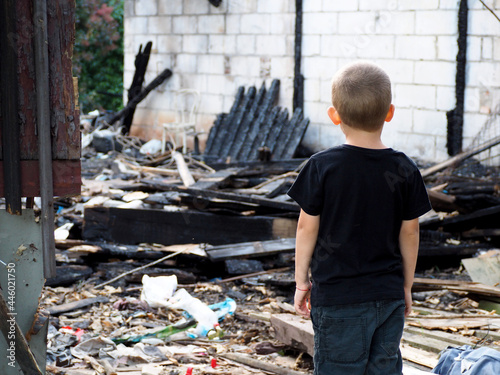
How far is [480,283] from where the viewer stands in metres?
5.41

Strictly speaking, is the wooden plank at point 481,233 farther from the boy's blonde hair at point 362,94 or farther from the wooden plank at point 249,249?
the boy's blonde hair at point 362,94

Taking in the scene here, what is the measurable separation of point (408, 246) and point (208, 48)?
10.9 metres

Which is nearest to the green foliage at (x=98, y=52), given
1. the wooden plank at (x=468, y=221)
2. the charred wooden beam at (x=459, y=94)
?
the charred wooden beam at (x=459, y=94)

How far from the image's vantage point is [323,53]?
37.3 feet

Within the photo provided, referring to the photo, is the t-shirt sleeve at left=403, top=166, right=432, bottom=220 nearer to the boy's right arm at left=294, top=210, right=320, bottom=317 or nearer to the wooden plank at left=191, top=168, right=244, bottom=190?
the boy's right arm at left=294, top=210, right=320, bottom=317

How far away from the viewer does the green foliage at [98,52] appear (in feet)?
68.6

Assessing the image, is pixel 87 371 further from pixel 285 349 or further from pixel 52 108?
pixel 52 108

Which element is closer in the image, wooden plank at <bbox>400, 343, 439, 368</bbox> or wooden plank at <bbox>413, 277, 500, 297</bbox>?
wooden plank at <bbox>400, 343, 439, 368</bbox>

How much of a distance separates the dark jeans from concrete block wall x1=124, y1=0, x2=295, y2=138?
31.3 feet

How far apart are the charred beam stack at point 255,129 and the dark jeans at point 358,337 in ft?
28.5

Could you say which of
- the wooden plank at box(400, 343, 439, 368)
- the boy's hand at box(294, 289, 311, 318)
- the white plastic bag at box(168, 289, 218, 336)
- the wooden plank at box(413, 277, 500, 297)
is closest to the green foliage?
the white plastic bag at box(168, 289, 218, 336)

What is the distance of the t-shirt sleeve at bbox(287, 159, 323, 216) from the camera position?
2648mm

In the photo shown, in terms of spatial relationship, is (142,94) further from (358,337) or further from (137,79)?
(358,337)

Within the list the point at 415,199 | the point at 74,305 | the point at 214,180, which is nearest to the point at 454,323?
the point at 415,199
